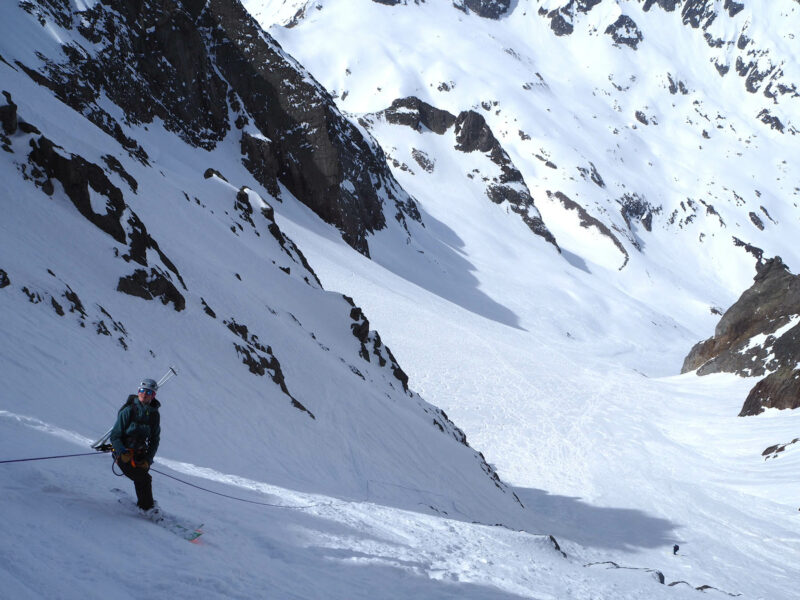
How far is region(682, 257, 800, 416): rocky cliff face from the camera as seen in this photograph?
30906 mm

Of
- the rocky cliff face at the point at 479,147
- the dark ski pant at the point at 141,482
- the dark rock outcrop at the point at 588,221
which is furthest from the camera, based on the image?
the dark rock outcrop at the point at 588,221

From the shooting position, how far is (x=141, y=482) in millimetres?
→ 6340

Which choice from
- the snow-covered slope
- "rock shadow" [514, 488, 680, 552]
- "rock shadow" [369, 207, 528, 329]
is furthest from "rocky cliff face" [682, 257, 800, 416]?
"rock shadow" [369, 207, 528, 329]

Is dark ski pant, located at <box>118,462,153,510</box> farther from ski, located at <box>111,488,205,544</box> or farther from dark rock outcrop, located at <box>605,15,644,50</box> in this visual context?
dark rock outcrop, located at <box>605,15,644,50</box>

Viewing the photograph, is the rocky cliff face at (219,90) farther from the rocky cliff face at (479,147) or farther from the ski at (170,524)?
the ski at (170,524)

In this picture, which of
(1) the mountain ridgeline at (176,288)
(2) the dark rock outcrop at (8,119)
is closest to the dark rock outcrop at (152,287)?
(1) the mountain ridgeline at (176,288)

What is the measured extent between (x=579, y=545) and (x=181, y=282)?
15448mm

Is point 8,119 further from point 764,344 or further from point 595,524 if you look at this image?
point 764,344

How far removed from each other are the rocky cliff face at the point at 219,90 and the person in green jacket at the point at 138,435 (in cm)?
3373

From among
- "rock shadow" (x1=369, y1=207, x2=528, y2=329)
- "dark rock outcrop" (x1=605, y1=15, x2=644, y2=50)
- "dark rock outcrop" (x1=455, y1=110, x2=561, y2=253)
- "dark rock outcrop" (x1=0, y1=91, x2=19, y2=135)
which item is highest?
"dark rock outcrop" (x1=605, y1=15, x2=644, y2=50)

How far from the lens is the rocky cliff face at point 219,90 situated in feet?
129

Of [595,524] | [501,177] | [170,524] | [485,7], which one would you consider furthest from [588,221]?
[485,7]

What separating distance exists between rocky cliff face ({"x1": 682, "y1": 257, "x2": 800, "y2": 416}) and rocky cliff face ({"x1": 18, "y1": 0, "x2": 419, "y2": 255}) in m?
31.1

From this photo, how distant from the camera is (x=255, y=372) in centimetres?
1477
